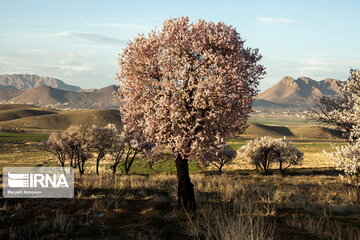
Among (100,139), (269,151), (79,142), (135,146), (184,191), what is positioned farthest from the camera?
(269,151)

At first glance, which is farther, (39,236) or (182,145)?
(182,145)

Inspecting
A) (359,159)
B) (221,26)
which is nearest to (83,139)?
(221,26)

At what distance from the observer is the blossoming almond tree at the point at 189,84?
1279 centimetres

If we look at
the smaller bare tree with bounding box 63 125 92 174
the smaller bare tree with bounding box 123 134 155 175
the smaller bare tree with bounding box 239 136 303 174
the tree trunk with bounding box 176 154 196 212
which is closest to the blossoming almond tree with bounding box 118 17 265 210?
the tree trunk with bounding box 176 154 196 212

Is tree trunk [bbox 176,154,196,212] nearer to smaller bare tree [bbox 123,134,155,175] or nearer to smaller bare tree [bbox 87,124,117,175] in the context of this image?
smaller bare tree [bbox 123,134,155,175]

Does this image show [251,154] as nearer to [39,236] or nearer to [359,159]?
[359,159]

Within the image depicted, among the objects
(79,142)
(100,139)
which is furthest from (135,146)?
(79,142)

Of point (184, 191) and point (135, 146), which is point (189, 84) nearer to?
point (135, 146)

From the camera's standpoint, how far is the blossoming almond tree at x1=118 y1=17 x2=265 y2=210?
12789 mm

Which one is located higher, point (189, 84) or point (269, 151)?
point (189, 84)

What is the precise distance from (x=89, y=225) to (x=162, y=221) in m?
2.95

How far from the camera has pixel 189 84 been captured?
1305cm

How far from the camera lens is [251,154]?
171 feet

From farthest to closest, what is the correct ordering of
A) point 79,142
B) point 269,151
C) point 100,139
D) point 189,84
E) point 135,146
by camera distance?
point 269,151
point 100,139
point 79,142
point 135,146
point 189,84
